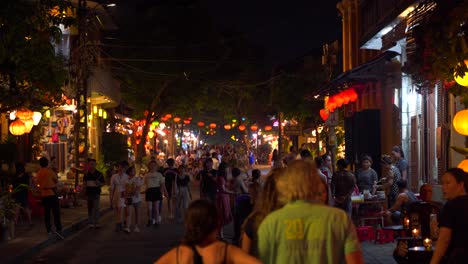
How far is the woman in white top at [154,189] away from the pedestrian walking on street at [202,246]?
14700mm

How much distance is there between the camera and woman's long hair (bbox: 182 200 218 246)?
5039mm

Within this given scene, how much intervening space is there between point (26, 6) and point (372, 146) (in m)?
14.9

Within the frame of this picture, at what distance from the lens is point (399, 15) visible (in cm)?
1998

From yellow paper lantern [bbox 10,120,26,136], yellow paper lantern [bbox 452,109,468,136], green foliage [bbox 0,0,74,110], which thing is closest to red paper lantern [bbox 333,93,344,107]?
yellow paper lantern [bbox 10,120,26,136]

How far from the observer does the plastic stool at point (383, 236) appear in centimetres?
1590

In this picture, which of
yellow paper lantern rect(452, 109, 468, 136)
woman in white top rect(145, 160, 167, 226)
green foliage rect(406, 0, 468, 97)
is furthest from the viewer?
woman in white top rect(145, 160, 167, 226)

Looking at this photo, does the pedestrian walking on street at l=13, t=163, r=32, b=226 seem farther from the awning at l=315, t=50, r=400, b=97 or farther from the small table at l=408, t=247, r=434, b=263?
the small table at l=408, t=247, r=434, b=263

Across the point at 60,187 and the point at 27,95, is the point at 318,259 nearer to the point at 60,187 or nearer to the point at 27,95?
the point at 27,95

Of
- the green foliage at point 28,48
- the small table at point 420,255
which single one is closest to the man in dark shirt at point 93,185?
the green foliage at point 28,48

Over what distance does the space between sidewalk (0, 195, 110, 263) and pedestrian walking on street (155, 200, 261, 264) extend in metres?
9.20

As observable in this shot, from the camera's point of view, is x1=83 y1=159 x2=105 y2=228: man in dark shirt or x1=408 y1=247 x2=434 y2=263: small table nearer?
x1=408 y1=247 x2=434 y2=263: small table

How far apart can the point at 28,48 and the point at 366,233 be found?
784 centimetres

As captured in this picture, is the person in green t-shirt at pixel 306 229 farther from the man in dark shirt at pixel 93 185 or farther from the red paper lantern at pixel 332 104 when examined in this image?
the red paper lantern at pixel 332 104

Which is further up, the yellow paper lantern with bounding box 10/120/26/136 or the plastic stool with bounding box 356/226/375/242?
the yellow paper lantern with bounding box 10/120/26/136
